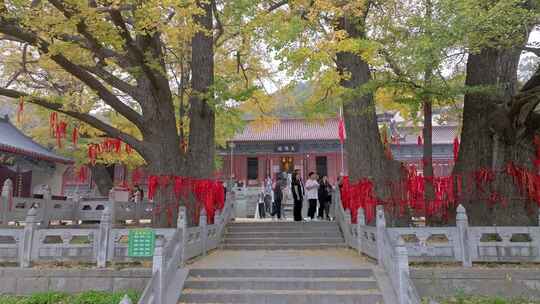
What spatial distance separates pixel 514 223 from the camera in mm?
9047

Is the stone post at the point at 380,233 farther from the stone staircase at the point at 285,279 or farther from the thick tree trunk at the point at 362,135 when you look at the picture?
the thick tree trunk at the point at 362,135

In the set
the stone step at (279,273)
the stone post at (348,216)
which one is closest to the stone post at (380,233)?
the stone step at (279,273)

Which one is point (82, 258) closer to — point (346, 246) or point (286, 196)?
point (346, 246)

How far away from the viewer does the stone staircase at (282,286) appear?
267 inches

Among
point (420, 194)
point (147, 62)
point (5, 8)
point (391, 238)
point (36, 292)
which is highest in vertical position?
point (5, 8)

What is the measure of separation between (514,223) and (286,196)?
40.9 feet

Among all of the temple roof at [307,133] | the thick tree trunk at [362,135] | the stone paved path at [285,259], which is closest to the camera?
the stone paved path at [285,259]

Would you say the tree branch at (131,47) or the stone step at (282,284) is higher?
the tree branch at (131,47)

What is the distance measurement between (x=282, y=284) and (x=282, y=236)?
4.37 meters

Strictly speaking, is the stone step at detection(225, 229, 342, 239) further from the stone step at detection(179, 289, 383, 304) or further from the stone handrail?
the stone step at detection(179, 289, 383, 304)

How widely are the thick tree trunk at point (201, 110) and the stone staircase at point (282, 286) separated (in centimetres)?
363

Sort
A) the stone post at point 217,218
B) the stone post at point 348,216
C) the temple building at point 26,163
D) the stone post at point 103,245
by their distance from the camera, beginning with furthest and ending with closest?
the temple building at point 26,163 → the stone post at point 217,218 → the stone post at point 348,216 → the stone post at point 103,245

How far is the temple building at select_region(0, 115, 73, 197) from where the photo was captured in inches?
628

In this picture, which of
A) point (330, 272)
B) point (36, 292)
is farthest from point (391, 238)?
point (36, 292)
